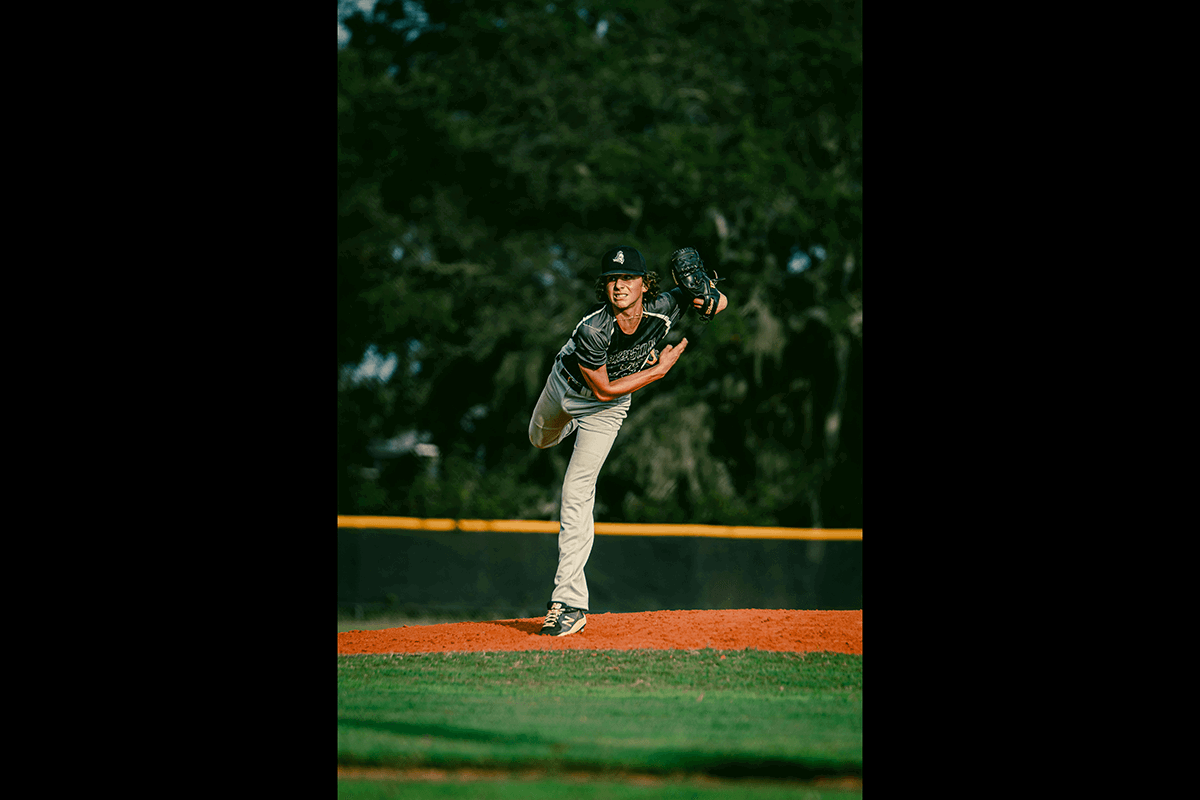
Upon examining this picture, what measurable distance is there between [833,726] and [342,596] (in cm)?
412

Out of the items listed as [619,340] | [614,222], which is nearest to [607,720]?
[619,340]

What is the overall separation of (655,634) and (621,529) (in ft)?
4.41

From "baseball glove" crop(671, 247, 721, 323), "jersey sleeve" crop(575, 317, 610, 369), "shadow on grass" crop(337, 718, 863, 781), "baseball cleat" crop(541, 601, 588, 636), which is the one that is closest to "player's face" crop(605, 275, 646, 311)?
"jersey sleeve" crop(575, 317, 610, 369)

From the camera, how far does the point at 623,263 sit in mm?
5895

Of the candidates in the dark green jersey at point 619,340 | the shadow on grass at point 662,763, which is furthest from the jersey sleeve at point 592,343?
the shadow on grass at point 662,763

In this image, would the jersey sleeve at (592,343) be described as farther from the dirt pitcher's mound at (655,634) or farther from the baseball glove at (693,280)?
the dirt pitcher's mound at (655,634)

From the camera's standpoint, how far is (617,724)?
4352 mm

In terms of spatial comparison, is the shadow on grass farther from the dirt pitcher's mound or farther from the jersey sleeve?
the jersey sleeve

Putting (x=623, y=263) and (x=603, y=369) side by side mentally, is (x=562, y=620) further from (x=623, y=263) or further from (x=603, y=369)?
(x=623, y=263)

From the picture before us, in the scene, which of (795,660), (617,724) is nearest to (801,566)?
(795,660)

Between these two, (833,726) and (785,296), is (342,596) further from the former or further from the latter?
(785,296)

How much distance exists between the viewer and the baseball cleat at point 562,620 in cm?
591

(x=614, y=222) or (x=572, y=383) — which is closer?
(x=572, y=383)

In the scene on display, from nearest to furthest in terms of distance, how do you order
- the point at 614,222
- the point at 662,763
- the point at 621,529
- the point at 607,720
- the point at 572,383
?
1. the point at 662,763
2. the point at 607,720
3. the point at 572,383
4. the point at 621,529
5. the point at 614,222
